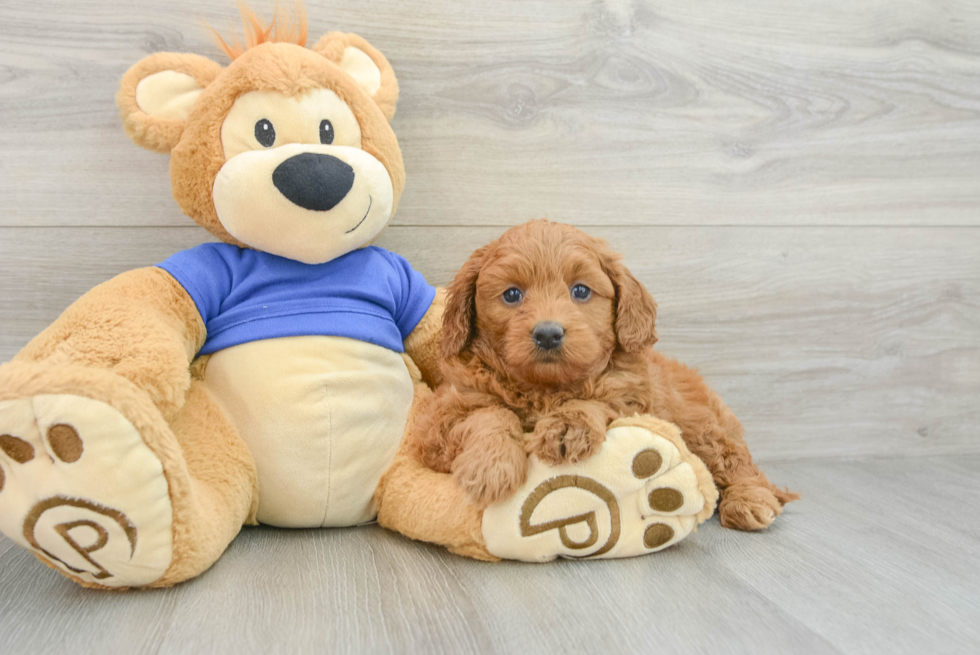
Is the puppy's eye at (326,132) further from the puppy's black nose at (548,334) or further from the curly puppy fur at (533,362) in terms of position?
the puppy's black nose at (548,334)

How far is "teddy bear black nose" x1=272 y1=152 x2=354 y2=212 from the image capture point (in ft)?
4.21

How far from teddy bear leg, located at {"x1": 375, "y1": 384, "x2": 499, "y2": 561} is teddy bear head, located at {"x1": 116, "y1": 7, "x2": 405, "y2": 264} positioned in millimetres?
468

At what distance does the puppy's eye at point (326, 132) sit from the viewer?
4.53ft

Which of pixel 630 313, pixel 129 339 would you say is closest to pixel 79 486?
pixel 129 339

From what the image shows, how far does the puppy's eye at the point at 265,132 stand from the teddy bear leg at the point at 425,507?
2.14 ft

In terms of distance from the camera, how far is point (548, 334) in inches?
45.8

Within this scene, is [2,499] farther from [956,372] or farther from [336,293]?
[956,372]

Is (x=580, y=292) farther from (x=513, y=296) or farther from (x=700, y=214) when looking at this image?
(x=700, y=214)

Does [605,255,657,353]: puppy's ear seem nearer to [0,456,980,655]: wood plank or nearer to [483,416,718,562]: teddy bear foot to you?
[483,416,718,562]: teddy bear foot

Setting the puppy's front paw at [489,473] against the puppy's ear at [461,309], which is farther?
the puppy's ear at [461,309]

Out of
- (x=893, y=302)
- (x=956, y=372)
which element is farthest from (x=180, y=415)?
(x=956, y=372)

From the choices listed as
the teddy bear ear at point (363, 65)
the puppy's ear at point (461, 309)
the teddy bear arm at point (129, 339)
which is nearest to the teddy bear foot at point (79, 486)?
the teddy bear arm at point (129, 339)

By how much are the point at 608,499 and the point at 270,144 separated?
0.94 metres

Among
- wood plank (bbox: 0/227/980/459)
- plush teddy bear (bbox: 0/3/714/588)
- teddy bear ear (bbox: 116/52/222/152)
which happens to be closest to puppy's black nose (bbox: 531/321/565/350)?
plush teddy bear (bbox: 0/3/714/588)
